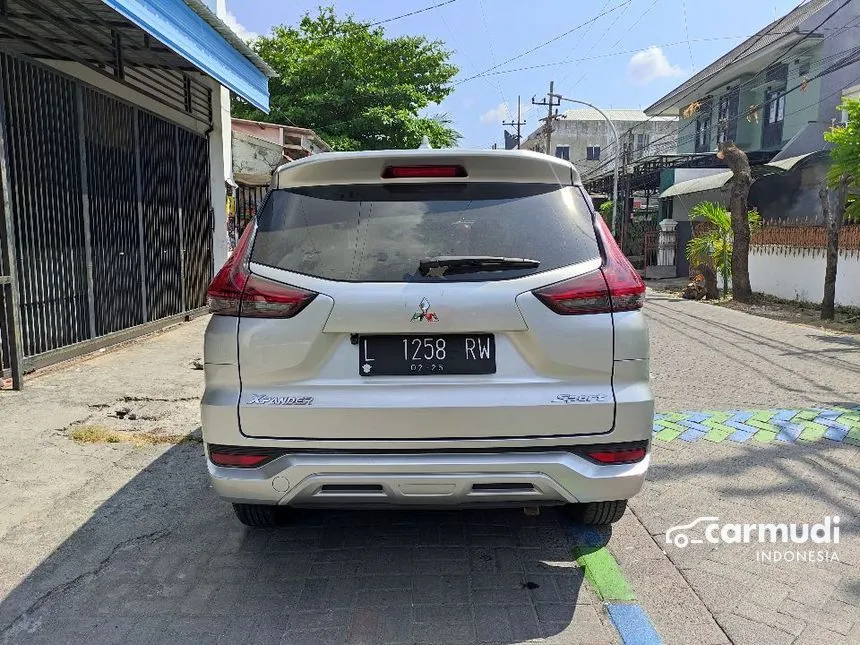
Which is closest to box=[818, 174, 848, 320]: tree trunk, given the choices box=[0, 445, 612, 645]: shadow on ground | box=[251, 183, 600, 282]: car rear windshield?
box=[0, 445, 612, 645]: shadow on ground

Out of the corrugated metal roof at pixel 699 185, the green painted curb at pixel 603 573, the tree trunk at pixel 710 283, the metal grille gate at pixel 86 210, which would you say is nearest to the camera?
the green painted curb at pixel 603 573

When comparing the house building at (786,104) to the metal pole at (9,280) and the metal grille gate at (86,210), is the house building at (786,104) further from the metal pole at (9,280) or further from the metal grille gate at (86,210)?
the metal pole at (9,280)

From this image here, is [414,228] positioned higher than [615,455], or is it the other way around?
[414,228]

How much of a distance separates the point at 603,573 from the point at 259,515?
64.1 inches

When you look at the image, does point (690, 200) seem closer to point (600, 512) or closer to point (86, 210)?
point (86, 210)

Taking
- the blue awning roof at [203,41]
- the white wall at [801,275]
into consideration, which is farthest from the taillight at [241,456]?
the white wall at [801,275]

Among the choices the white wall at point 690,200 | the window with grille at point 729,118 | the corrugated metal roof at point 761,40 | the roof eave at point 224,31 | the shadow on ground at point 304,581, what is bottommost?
the shadow on ground at point 304,581

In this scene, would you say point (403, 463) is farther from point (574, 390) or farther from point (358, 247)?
point (358, 247)

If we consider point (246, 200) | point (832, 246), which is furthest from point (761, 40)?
point (246, 200)

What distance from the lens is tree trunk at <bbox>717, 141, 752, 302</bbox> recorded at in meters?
14.8

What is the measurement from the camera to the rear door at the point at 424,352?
244 centimetres

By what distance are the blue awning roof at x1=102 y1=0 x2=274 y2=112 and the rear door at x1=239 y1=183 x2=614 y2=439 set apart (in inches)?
139

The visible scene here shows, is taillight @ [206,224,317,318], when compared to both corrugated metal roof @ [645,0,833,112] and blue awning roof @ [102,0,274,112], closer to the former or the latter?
blue awning roof @ [102,0,274,112]

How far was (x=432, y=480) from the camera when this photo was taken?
246cm
